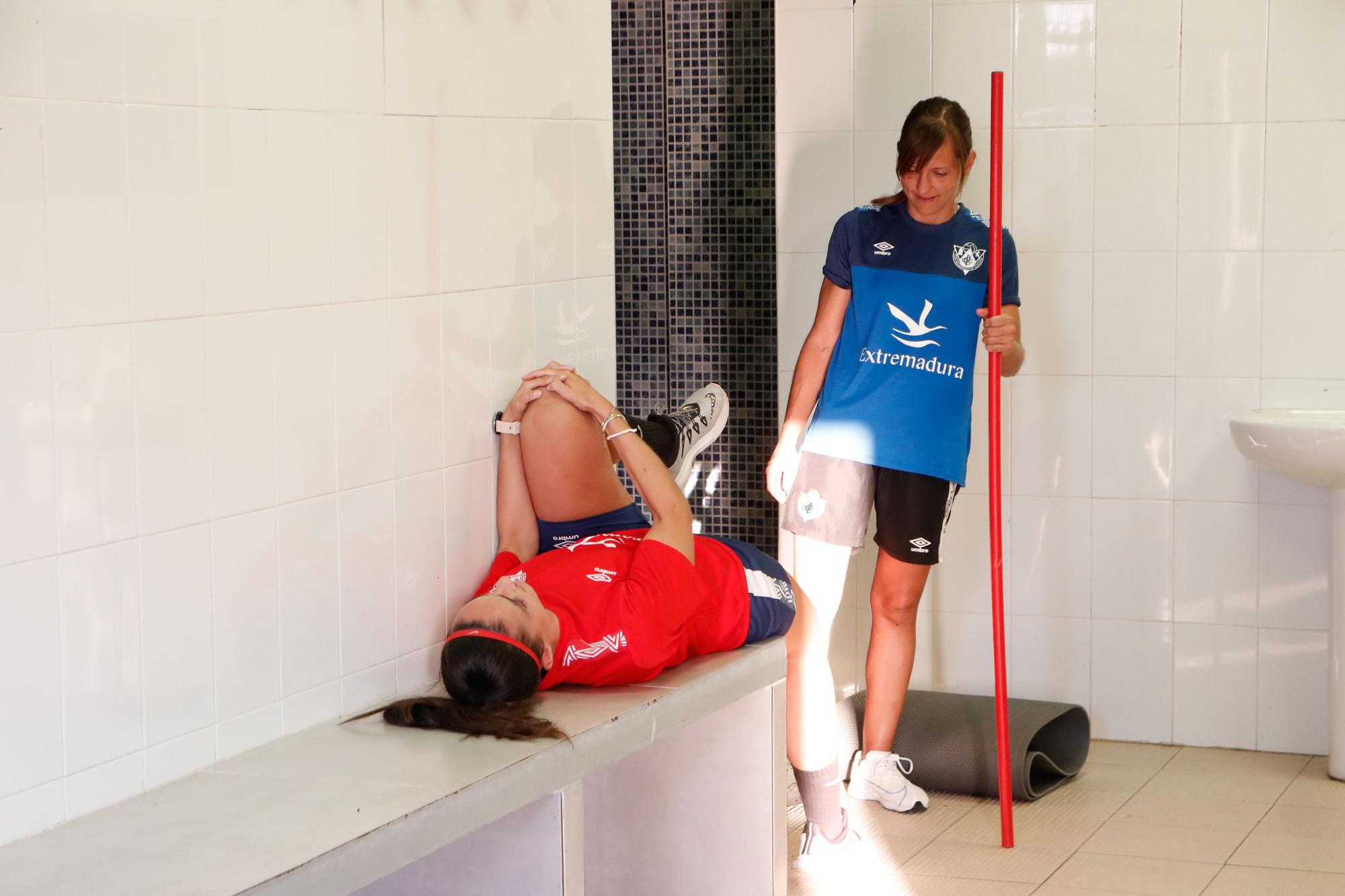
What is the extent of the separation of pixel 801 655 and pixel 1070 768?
3.26 ft

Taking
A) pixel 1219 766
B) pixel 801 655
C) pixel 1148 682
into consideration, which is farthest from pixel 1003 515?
pixel 801 655

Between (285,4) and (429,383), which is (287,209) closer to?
(285,4)

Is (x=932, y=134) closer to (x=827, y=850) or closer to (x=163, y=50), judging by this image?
(x=827, y=850)

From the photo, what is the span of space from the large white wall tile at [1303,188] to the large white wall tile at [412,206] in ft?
7.41

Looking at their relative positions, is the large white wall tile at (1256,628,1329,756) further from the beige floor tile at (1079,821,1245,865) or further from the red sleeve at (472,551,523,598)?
the red sleeve at (472,551,523,598)

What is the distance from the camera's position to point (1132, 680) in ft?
13.1

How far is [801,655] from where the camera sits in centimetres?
311

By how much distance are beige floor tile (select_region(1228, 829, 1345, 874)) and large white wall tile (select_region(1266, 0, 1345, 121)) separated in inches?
68.9

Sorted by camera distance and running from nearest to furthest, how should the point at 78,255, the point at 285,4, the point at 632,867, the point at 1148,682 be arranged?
the point at 78,255, the point at 285,4, the point at 632,867, the point at 1148,682

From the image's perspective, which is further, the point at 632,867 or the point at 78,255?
the point at 632,867

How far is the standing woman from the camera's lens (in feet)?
10.8

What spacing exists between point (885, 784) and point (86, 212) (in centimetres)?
229

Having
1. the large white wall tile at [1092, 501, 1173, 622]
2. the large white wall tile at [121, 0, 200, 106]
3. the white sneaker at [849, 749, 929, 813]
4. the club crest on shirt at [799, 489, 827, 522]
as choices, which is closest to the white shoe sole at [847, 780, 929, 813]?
the white sneaker at [849, 749, 929, 813]

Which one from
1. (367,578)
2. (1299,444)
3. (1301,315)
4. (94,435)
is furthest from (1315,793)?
(94,435)
